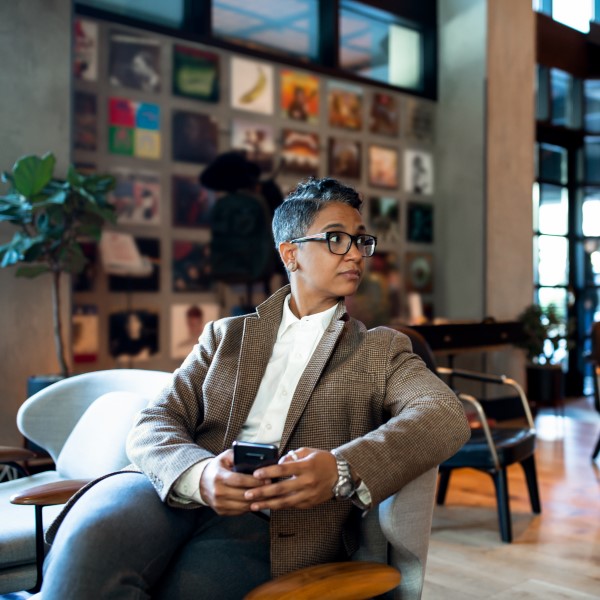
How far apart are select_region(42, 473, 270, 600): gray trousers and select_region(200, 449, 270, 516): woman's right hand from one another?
0.14m

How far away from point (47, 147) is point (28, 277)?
2.65 ft

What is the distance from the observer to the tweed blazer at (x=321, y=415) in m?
1.66

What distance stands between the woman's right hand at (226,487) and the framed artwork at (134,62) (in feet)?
12.7

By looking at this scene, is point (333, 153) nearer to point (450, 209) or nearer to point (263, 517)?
point (450, 209)

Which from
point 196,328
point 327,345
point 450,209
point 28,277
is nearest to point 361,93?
point 450,209

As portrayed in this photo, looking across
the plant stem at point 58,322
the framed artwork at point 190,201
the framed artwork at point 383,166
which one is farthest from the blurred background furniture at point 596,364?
the plant stem at point 58,322

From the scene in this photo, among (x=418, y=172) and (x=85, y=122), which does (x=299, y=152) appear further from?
(x=85, y=122)

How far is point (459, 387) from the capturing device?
7246mm

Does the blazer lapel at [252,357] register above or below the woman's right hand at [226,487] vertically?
above

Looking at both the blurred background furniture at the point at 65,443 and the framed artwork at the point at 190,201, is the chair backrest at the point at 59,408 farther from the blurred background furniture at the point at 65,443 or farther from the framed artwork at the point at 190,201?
the framed artwork at the point at 190,201

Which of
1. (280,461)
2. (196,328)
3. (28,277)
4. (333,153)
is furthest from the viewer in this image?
(333,153)

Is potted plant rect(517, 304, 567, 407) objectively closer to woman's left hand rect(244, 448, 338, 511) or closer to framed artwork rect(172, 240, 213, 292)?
framed artwork rect(172, 240, 213, 292)

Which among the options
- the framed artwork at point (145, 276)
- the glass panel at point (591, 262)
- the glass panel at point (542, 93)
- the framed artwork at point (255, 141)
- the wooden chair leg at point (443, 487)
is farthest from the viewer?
the glass panel at point (591, 262)

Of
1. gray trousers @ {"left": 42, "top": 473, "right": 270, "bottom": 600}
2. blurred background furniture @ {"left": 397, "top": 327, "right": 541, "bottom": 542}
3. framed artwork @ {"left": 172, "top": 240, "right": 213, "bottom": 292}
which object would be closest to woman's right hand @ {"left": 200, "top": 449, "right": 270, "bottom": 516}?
gray trousers @ {"left": 42, "top": 473, "right": 270, "bottom": 600}
